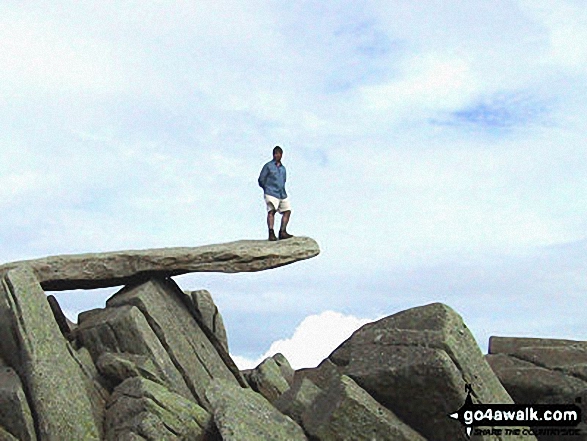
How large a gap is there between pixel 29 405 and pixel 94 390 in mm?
2328

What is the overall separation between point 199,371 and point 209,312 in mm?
7275

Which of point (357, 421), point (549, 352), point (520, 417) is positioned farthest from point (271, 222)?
point (520, 417)

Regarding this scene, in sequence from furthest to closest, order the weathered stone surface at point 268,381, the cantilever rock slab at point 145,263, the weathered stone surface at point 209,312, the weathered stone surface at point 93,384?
the weathered stone surface at point 209,312 → the weathered stone surface at point 268,381 → the cantilever rock slab at point 145,263 → the weathered stone surface at point 93,384

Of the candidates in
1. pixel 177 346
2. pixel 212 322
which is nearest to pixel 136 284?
pixel 177 346

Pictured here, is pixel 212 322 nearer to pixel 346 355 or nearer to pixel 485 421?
pixel 346 355

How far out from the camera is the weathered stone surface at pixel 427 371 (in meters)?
21.3

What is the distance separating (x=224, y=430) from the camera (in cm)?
2072

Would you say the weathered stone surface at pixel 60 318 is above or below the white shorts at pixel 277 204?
below

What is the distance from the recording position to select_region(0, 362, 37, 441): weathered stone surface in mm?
22406

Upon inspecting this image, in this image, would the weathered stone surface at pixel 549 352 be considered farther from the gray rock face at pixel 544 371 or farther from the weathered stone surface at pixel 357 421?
the weathered stone surface at pixel 357 421

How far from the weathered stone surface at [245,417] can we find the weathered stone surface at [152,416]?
830mm

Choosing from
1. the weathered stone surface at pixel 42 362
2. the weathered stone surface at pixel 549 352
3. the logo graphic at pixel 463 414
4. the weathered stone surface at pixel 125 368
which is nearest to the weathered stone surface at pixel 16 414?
the weathered stone surface at pixel 42 362

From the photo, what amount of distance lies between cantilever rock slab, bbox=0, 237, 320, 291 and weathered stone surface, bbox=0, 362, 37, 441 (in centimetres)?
696

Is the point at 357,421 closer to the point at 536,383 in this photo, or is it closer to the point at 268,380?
the point at 536,383
